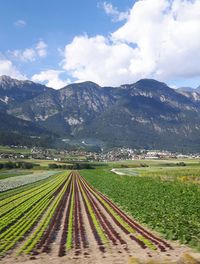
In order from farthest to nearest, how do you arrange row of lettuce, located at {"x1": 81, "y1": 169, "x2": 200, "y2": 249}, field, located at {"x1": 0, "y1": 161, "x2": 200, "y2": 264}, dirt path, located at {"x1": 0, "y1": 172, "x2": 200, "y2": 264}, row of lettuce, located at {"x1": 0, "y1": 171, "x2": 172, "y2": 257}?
row of lettuce, located at {"x1": 81, "y1": 169, "x2": 200, "y2": 249} → row of lettuce, located at {"x1": 0, "y1": 171, "x2": 172, "y2": 257} → field, located at {"x1": 0, "y1": 161, "x2": 200, "y2": 264} → dirt path, located at {"x1": 0, "y1": 172, "x2": 200, "y2": 264}

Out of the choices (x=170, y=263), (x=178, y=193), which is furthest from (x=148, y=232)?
(x=178, y=193)

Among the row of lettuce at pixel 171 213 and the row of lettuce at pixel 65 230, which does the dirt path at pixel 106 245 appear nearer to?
the row of lettuce at pixel 65 230

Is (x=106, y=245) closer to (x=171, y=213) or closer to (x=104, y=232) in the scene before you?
(x=104, y=232)

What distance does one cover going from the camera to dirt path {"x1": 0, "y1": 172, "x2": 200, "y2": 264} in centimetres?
1608

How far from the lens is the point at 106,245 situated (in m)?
19.2

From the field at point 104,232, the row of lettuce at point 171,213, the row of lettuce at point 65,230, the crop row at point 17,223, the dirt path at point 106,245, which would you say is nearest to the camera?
the dirt path at point 106,245

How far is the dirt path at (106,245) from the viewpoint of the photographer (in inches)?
633

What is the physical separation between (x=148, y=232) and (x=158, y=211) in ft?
20.9

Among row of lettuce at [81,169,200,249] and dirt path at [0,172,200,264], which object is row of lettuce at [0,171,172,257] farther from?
row of lettuce at [81,169,200,249]

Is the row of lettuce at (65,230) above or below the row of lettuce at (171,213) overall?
below

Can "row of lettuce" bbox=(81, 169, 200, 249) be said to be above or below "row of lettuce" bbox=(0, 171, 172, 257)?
above

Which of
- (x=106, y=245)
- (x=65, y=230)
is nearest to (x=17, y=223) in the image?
(x=65, y=230)

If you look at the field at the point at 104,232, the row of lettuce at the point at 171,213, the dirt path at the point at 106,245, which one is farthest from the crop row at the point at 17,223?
the row of lettuce at the point at 171,213

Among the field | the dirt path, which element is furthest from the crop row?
the dirt path
